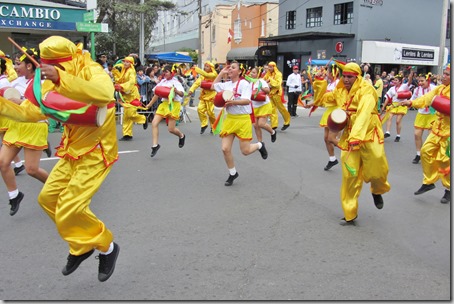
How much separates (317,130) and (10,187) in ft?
31.0

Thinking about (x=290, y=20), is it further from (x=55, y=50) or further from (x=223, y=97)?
(x=55, y=50)

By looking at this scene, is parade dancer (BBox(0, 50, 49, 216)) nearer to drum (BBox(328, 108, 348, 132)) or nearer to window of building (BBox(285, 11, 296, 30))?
drum (BBox(328, 108, 348, 132))

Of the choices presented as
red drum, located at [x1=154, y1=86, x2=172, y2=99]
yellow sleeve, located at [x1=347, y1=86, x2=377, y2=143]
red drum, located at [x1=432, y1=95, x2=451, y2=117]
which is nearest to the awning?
red drum, located at [x1=154, y1=86, x2=172, y2=99]

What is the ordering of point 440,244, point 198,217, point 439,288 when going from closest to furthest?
point 439,288 < point 440,244 < point 198,217

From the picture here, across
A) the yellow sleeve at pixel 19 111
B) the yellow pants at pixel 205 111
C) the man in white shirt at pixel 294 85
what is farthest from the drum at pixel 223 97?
the man in white shirt at pixel 294 85

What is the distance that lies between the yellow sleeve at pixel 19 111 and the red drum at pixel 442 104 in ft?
14.7

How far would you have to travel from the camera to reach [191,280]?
3717 millimetres

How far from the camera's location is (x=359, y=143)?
477cm

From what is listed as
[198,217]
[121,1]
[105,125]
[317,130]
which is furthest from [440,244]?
[121,1]

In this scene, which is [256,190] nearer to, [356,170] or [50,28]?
[356,170]

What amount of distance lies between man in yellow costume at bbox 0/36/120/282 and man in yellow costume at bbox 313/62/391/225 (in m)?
2.54

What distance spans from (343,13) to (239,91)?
23.8m

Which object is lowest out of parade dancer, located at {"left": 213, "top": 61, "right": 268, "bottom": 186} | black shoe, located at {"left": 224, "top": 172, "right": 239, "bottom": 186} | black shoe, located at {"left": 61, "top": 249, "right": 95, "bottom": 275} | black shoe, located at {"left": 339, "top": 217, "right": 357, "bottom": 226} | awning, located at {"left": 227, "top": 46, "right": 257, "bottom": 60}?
black shoe, located at {"left": 339, "top": 217, "right": 357, "bottom": 226}

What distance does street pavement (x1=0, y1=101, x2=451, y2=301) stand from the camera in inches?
141
